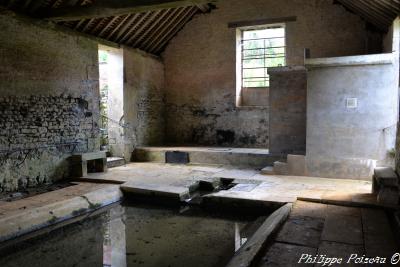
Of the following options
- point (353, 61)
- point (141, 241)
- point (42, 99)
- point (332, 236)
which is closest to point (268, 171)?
point (353, 61)

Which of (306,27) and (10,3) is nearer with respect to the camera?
(10,3)

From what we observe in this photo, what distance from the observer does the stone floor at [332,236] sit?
3379 millimetres

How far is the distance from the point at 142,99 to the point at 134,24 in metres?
2.22

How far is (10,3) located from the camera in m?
6.15

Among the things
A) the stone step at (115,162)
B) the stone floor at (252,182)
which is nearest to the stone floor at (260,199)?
the stone floor at (252,182)

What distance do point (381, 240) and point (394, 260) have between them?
1.55 feet

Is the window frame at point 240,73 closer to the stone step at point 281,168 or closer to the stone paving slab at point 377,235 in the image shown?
the stone step at point 281,168

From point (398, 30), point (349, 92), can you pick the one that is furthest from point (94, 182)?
point (398, 30)

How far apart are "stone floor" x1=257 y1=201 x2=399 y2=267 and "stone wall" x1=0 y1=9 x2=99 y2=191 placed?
501cm

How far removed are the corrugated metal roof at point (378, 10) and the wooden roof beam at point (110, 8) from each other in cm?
315

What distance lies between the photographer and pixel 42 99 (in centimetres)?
687

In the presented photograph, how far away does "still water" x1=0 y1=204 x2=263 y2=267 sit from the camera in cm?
398

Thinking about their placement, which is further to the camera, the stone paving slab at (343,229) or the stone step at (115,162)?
the stone step at (115,162)

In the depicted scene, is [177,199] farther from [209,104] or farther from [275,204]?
[209,104]
